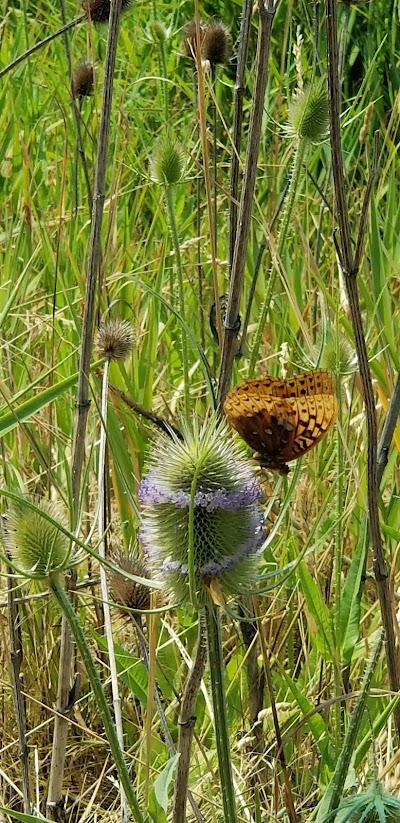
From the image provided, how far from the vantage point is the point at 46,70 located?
3363mm

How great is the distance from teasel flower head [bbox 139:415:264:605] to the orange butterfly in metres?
0.02

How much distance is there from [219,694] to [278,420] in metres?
0.22

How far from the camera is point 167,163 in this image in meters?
1.44

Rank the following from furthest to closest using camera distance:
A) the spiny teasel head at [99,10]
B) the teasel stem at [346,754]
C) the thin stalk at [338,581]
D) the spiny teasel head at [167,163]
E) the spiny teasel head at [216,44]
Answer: the spiny teasel head at [216,44] → the spiny teasel head at [99,10] → the spiny teasel head at [167,163] → the thin stalk at [338,581] → the teasel stem at [346,754]

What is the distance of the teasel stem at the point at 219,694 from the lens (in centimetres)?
78

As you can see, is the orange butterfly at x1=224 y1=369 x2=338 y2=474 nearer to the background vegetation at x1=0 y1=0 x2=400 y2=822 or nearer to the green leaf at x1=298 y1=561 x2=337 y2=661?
the background vegetation at x1=0 y1=0 x2=400 y2=822

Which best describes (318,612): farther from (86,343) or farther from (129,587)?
(86,343)

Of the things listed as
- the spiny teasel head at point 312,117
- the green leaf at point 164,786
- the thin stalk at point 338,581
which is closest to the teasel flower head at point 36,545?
the green leaf at point 164,786

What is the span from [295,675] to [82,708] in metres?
0.33

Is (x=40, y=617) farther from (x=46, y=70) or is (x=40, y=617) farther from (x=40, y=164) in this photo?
(x=46, y=70)

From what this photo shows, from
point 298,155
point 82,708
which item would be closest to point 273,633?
point 82,708

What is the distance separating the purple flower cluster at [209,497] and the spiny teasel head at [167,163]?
74 centimetres

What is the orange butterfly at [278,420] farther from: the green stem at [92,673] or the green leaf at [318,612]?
the green leaf at [318,612]

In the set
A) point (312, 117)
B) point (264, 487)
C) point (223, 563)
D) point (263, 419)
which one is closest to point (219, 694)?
point (223, 563)
